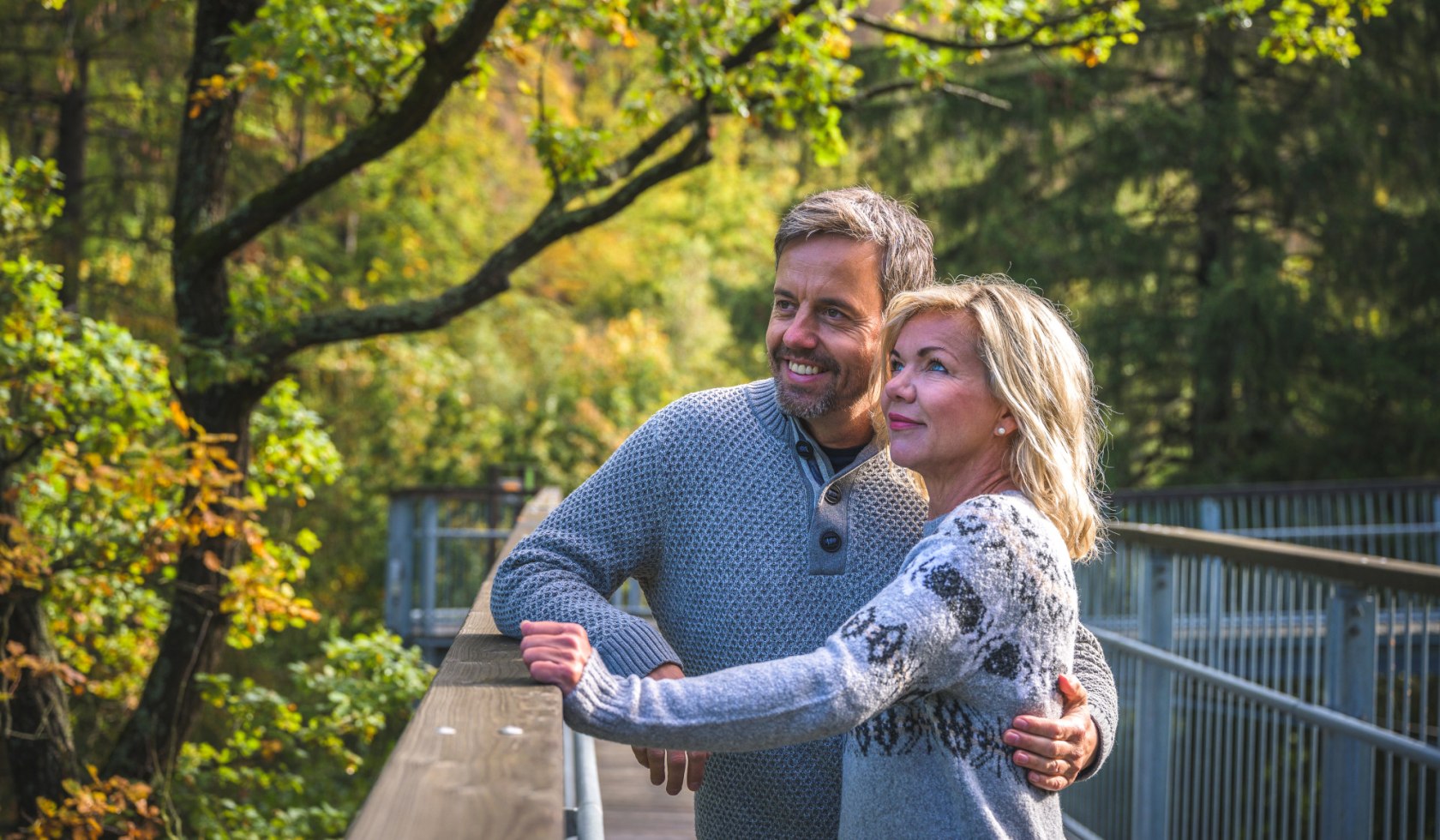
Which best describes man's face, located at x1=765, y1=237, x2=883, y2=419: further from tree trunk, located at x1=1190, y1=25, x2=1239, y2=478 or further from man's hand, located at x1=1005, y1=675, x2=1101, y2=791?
tree trunk, located at x1=1190, y1=25, x2=1239, y2=478

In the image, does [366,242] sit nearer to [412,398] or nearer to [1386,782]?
[412,398]

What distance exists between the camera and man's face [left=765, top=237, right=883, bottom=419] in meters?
2.16

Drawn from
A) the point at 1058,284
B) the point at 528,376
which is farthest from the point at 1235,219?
the point at 528,376

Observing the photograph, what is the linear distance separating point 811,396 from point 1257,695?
7.54 feet

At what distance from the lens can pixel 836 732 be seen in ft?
4.93

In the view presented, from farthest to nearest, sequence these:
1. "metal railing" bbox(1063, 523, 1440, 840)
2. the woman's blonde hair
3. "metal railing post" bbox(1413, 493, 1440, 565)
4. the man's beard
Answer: "metal railing post" bbox(1413, 493, 1440, 565), "metal railing" bbox(1063, 523, 1440, 840), the man's beard, the woman's blonde hair

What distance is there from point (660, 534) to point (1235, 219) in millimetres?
→ 14676

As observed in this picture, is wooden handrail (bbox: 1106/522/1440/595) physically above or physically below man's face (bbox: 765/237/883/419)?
below

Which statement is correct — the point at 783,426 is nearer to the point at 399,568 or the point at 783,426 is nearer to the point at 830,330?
the point at 830,330

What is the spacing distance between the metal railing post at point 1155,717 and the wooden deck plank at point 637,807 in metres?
1.67

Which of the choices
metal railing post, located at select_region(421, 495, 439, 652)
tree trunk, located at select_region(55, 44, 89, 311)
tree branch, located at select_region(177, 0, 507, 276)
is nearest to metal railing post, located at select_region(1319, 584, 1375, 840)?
tree branch, located at select_region(177, 0, 507, 276)

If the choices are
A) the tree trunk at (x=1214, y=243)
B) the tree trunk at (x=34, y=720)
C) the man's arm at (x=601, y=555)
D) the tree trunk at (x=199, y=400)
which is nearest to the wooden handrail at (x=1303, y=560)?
the man's arm at (x=601, y=555)

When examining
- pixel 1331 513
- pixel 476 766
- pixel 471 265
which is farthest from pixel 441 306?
pixel 471 265

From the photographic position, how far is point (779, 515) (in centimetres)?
210
